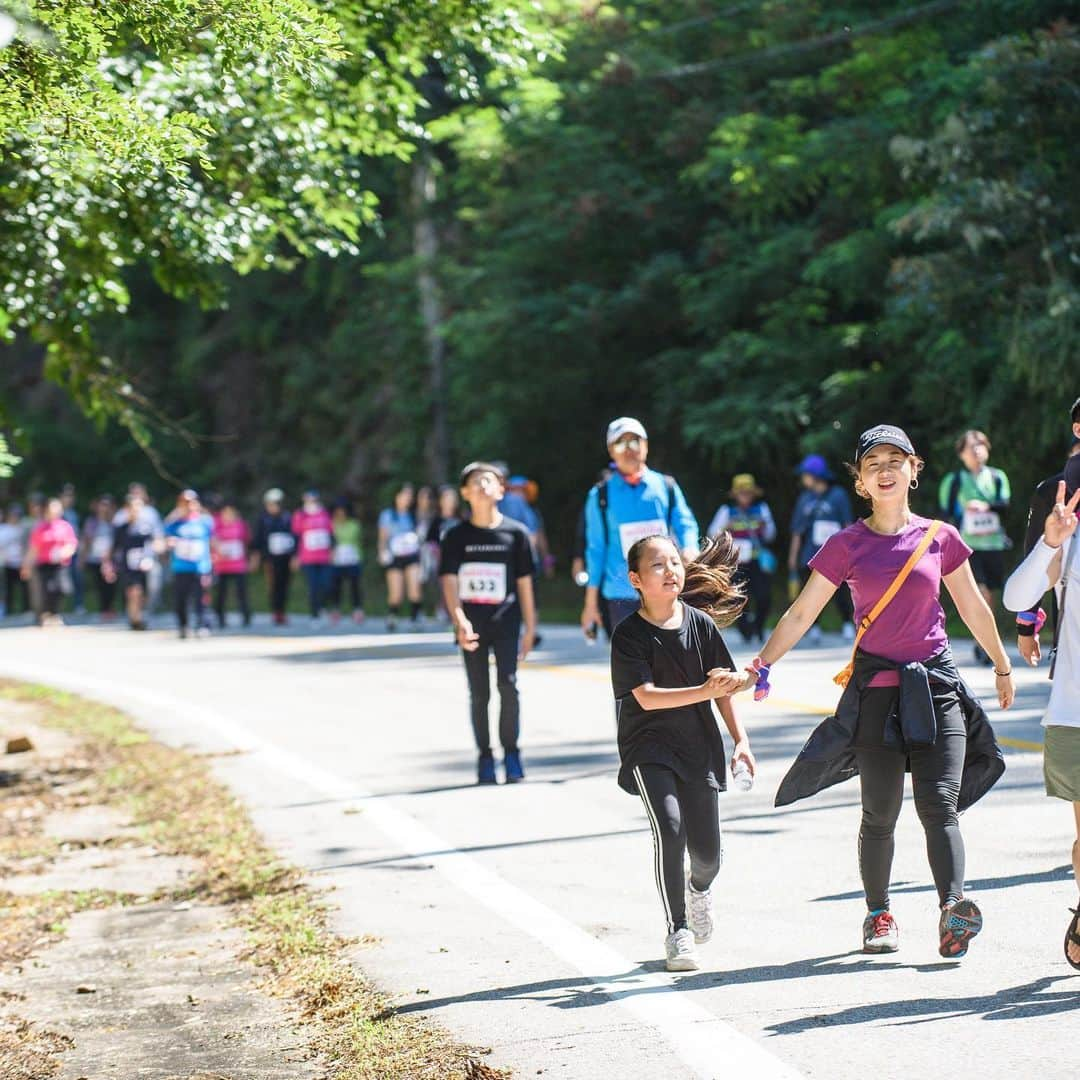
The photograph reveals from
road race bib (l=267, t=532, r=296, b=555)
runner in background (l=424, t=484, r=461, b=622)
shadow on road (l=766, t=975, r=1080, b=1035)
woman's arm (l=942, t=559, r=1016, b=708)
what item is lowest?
shadow on road (l=766, t=975, r=1080, b=1035)

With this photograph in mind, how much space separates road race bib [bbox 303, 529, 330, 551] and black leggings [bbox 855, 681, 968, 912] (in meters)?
21.3

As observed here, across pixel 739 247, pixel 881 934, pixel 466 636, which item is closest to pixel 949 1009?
pixel 881 934

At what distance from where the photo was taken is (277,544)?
2753cm

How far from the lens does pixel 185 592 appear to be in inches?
949

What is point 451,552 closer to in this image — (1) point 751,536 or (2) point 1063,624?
(2) point 1063,624

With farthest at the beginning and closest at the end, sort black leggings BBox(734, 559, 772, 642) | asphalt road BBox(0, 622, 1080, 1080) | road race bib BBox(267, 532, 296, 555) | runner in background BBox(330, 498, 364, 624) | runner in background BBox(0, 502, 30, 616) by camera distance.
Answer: runner in background BBox(0, 502, 30, 616), runner in background BBox(330, 498, 364, 624), road race bib BBox(267, 532, 296, 555), black leggings BBox(734, 559, 772, 642), asphalt road BBox(0, 622, 1080, 1080)

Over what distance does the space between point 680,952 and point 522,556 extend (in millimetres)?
4836

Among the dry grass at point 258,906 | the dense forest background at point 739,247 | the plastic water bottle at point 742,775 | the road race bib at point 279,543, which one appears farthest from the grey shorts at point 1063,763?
the road race bib at point 279,543

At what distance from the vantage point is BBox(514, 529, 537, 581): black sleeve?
34.9ft

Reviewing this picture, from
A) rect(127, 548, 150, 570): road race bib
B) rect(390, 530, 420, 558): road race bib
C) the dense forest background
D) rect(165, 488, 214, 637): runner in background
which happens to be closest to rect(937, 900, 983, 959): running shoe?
the dense forest background

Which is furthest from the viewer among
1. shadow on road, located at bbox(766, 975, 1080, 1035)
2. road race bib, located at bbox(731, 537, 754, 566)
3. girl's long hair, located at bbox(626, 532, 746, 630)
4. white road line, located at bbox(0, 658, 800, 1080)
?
road race bib, located at bbox(731, 537, 754, 566)

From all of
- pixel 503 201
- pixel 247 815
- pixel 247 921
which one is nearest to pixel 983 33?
pixel 503 201

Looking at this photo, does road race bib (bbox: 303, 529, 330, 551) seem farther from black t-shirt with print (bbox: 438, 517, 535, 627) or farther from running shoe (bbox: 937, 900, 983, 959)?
running shoe (bbox: 937, 900, 983, 959)

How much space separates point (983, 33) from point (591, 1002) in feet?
67.5
